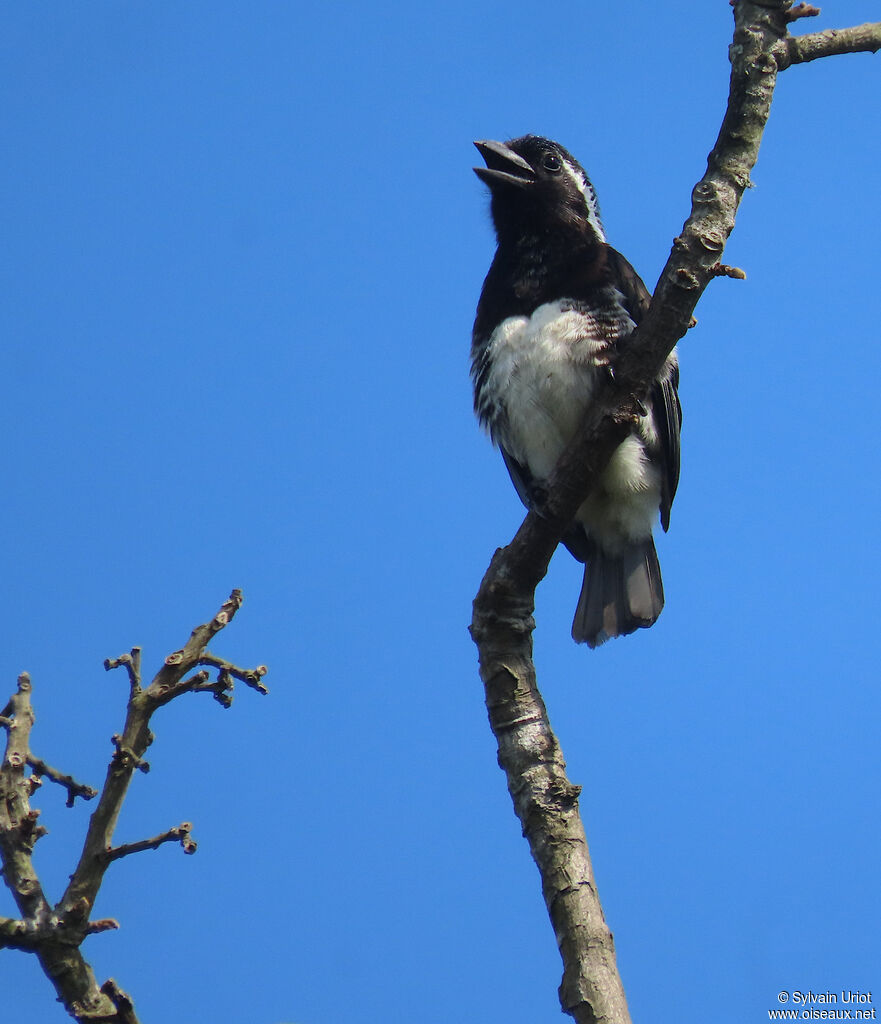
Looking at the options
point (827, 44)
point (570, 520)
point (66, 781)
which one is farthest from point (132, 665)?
point (827, 44)

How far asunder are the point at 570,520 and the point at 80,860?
2069mm

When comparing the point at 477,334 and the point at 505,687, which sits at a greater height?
the point at 477,334

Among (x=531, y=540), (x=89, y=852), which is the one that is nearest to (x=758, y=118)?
(x=531, y=540)

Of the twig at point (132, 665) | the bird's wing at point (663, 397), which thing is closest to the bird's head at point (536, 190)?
the bird's wing at point (663, 397)

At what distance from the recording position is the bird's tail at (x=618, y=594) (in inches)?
216

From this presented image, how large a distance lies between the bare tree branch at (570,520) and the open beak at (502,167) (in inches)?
85.2

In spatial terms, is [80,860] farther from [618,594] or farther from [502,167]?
[502,167]

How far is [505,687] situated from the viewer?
12.9 ft

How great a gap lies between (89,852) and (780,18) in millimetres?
3069

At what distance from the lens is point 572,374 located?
5.13 m

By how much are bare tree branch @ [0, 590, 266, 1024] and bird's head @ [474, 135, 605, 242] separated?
362 centimetres

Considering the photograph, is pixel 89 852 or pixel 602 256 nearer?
pixel 89 852

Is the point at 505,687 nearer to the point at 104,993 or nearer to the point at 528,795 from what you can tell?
the point at 528,795

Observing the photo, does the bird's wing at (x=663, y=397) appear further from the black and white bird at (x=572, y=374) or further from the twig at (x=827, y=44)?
the twig at (x=827, y=44)
